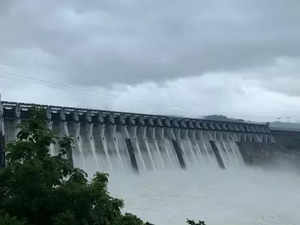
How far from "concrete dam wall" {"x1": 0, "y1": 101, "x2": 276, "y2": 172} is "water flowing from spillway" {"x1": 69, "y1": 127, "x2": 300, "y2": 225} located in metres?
0.13

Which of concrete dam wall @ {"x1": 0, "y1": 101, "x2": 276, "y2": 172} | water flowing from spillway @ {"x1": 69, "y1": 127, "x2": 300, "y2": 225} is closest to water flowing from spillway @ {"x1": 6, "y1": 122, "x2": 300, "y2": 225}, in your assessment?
water flowing from spillway @ {"x1": 69, "y1": 127, "x2": 300, "y2": 225}

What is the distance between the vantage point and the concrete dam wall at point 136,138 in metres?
38.2

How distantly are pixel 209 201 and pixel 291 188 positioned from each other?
14.9 meters

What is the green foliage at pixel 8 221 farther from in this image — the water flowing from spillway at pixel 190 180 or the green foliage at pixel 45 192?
the water flowing from spillway at pixel 190 180

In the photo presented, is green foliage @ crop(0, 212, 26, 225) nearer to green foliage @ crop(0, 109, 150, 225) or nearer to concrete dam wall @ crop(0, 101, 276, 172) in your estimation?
green foliage @ crop(0, 109, 150, 225)

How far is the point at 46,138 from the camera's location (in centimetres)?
832

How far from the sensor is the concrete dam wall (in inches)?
1505

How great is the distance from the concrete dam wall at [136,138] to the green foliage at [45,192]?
80.3 feet

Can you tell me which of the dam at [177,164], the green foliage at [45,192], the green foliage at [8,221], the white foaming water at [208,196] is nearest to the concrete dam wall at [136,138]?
the dam at [177,164]

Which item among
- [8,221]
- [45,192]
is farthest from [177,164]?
[8,221]

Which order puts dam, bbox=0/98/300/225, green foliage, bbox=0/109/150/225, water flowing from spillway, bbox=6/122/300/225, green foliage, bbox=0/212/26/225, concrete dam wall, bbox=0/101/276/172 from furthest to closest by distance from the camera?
concrete dam wall, bbox=0/101/276/172, dam, bbox=0/98/300/225, water flowing from spillway, bbox=6/122/300/225, green foliage, bbox=0/109/150/225, green foliage, bbox=0/212/26/225

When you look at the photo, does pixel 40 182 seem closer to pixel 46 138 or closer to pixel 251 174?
pixel 46 138

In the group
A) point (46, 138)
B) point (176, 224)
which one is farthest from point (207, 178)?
point (46, 138)

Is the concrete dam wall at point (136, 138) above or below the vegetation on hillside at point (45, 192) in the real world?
above
